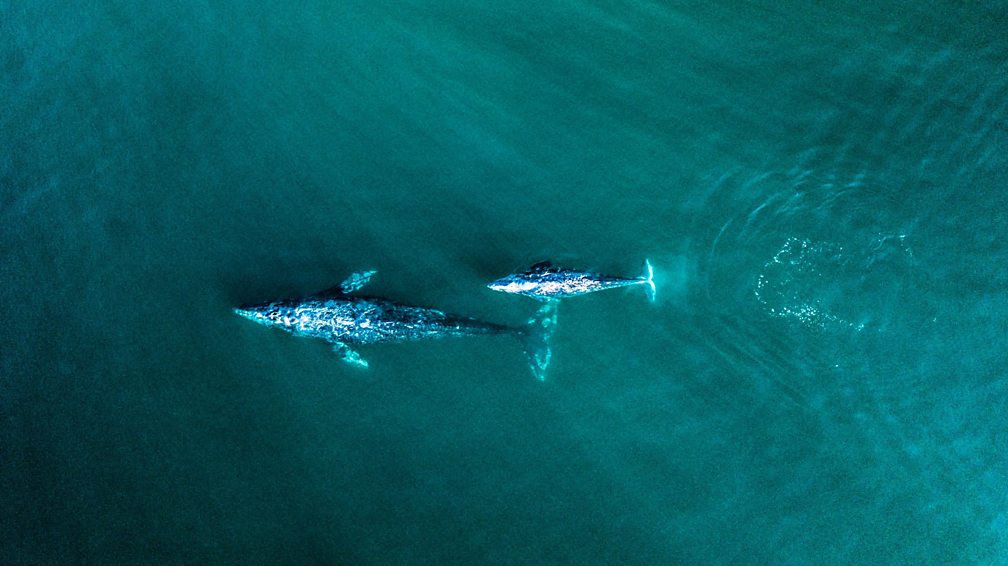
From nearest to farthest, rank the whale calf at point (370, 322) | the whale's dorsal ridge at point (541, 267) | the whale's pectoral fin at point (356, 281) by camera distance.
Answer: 1. the whale calf at point (370, 322)
2. the whale's dorsal ridge at point (541, 267)
3. the whale's pectoral fin at point (356, 281)

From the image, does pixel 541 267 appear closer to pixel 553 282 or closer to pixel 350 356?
pixel 553 282

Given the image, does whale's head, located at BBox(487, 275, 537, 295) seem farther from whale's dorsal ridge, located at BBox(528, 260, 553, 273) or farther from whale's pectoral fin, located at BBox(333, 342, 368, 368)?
whale's pectoral fin, located at BBox(333, 342, 368, 368)

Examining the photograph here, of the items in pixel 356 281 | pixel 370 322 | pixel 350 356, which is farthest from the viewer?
pixel 356 281

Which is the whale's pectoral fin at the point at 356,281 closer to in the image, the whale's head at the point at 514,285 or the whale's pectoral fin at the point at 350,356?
the whale's pectoral fin at the point at 350,356

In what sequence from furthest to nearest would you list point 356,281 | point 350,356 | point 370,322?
point 356,281, point 350,356, point 370,322

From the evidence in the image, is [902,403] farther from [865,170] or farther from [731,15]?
[731,15]

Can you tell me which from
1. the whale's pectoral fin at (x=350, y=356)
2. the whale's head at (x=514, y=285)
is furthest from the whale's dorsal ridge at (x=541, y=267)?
the whale's pectoral fin at (x=350, y=356)

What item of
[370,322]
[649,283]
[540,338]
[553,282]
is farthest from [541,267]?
[370,322]
